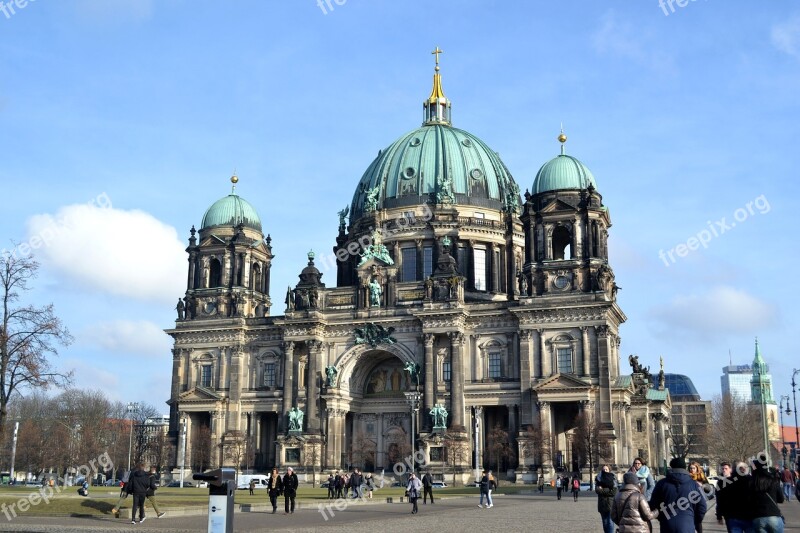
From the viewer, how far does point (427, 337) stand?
79.1 metres

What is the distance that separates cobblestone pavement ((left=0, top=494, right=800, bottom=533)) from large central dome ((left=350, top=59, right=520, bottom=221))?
56.9 meters

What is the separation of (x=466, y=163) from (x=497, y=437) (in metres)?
32.0

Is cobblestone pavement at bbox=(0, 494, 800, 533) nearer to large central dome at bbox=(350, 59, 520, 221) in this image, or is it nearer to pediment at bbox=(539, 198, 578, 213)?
pediment at bbox=(539, 198, 578, 213)

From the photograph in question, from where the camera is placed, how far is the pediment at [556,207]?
77.3 metres

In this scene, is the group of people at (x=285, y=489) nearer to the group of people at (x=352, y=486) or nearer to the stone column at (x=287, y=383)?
the group of people at (x=352, y=486)

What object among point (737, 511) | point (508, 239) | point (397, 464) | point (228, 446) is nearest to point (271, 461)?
point (228, 446)

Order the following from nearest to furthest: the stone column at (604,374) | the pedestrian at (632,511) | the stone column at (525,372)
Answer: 1. the pedestrian at (632,511)
2. the stone column at (604,374)
3. the stone column at (525,372)

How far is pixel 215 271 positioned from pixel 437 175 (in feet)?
79.7

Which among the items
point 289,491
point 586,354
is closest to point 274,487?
point 289,491

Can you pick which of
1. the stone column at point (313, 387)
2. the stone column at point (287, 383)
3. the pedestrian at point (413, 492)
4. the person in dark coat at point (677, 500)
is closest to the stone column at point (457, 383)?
the stone column at point (313, 387)

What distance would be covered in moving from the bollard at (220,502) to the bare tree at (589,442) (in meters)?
52.6

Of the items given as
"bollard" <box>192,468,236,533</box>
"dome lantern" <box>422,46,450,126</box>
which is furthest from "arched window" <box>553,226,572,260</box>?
"bollard" <box>192,468,236,533</box>

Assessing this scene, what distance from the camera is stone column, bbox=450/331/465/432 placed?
76500mm

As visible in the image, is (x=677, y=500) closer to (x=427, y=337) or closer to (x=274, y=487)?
(x=274, y=487)
